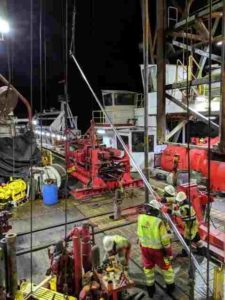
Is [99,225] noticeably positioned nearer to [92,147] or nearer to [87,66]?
[92,147]

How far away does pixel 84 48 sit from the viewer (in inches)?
987

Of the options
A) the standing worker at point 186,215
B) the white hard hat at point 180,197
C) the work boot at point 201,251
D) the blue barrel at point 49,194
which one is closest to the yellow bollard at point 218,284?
the standing worker at point 186,215

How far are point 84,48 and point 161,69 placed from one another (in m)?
23.3

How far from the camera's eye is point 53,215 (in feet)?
28.4

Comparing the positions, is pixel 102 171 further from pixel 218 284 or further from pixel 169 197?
pixel 218 284

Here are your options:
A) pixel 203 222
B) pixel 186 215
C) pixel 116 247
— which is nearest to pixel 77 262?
pixel 116 247

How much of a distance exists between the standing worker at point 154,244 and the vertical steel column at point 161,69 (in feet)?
4.63

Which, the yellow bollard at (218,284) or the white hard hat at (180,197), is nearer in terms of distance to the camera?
the yellow bollard at (218,284)

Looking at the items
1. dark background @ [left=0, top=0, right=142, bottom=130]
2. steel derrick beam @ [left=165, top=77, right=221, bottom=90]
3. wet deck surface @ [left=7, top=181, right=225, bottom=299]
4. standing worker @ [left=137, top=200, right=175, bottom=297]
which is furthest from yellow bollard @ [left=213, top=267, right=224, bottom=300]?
dark background @ [left=0, top=0, right=142, bottom=130]

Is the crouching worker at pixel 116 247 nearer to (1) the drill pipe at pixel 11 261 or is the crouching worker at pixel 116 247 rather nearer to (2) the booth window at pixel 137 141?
(1) the drill pipe at pixel 11 261

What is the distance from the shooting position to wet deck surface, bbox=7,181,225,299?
5.09 m

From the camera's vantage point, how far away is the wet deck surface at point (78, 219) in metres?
5.09

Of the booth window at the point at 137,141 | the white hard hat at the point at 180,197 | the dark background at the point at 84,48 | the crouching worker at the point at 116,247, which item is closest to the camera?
the crouching worker at the point at 116,247

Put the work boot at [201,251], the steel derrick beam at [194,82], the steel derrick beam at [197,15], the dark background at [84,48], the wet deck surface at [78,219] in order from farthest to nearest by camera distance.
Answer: the dark background at [84,48] < the work boot at [201,251] < the wet deck surface at [78,219] < the steel derrick beam at [194,82] < the steel derrick beam at [197,15]
